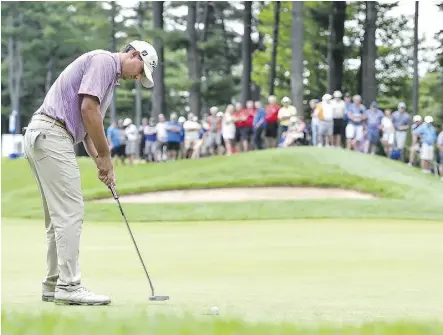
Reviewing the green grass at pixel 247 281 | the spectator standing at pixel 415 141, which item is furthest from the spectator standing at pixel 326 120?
the green grass at pixel 247 281

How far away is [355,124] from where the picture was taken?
32031mm

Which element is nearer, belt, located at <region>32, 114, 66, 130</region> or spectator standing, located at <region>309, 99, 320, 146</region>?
belt, located at <region>32, 114, 66, 130</region>

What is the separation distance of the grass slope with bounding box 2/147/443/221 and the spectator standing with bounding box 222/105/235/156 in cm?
220

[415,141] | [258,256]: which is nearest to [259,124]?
[415,141]

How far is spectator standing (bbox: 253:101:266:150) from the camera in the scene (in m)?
32.6

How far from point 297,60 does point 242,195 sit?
42.9ft

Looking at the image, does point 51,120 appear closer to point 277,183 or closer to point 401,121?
point 277,183

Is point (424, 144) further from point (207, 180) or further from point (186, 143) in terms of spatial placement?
point (186, 143)

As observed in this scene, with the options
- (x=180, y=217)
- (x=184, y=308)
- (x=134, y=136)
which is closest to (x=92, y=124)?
(x=184, y=308)

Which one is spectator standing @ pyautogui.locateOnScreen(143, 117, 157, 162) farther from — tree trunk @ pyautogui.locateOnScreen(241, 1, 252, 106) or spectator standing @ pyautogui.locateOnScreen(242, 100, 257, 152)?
tree trunk @ pyautogui.locateOnScreen(241, 1, 252, 106)

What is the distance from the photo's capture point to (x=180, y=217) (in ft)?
74.8

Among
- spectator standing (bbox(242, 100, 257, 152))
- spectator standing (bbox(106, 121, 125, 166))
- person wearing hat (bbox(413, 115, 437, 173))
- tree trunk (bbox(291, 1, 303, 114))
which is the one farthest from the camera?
spectator standing (bbox(106, 121, 125, 166))

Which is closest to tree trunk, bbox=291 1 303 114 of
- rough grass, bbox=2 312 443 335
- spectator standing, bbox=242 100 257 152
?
spectator standing, bbox=242 100 257 152

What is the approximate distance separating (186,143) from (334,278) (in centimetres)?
2861
